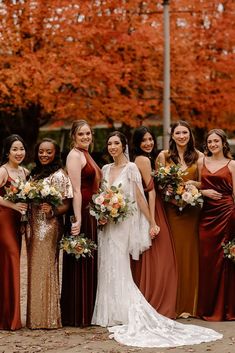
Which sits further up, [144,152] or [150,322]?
[144,152]

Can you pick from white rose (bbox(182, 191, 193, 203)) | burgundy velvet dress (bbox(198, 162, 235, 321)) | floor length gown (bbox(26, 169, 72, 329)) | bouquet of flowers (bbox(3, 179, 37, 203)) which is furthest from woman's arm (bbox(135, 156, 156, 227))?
bouquet of flowers (bbox(3, 179, 37, 203))

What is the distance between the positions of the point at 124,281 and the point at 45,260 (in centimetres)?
97

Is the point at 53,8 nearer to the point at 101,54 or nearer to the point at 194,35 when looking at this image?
the point at 101,54

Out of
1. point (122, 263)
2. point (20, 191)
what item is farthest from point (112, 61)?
point (20, 191)

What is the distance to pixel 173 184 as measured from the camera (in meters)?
8.18

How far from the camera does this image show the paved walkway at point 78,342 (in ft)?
22.5

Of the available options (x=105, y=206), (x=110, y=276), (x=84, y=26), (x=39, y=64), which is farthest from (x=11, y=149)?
(x=84, y=26)

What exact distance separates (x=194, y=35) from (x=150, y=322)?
46.0 feet

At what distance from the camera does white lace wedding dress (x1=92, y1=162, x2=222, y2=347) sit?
765 cm

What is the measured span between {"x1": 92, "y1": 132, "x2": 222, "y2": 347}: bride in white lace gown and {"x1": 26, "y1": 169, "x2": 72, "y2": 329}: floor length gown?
538 millimetres

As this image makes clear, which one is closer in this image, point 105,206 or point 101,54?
point 105,206

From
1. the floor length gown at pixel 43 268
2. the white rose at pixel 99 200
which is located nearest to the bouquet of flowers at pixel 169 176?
the white rose at pixel 99 200

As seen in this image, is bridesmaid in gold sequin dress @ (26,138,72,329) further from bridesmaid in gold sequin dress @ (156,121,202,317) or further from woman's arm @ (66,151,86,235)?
bridesmaid in gold sequin dress @ (156,121,202,317)

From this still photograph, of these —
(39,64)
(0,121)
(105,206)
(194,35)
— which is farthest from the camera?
(0,121)
